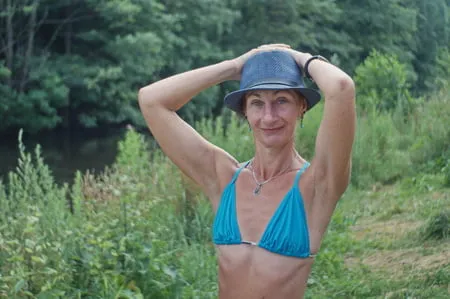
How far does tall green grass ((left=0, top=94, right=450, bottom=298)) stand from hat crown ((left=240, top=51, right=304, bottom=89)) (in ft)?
6.32

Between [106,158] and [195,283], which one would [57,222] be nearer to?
[195,283]

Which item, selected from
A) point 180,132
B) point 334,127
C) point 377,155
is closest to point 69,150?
point 377,155

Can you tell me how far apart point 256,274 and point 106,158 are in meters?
18.5

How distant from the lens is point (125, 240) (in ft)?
14.6

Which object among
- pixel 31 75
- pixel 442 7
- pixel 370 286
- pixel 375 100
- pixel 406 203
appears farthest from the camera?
pixel 442 7

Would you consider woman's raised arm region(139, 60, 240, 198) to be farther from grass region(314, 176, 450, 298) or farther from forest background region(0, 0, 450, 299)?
grass region(314, 176, 450, 298)

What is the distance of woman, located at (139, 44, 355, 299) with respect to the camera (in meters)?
2.45

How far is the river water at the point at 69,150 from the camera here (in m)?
18.9

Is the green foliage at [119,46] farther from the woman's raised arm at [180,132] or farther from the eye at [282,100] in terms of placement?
the eye at [282,100]

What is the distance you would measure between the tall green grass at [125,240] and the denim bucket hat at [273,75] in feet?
6.27

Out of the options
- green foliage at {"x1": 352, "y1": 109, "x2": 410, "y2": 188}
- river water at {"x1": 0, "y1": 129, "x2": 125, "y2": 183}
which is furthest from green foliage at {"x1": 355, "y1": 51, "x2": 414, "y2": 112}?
river water at {"x1": 0, "y1": 129, "x2": 125, "y2": 183}

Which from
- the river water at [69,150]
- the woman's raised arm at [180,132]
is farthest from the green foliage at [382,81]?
the woman's raised arm at [180,132]

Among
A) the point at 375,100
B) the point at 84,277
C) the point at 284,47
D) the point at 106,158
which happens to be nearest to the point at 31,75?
the point at 106,158

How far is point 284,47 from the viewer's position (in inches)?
103
